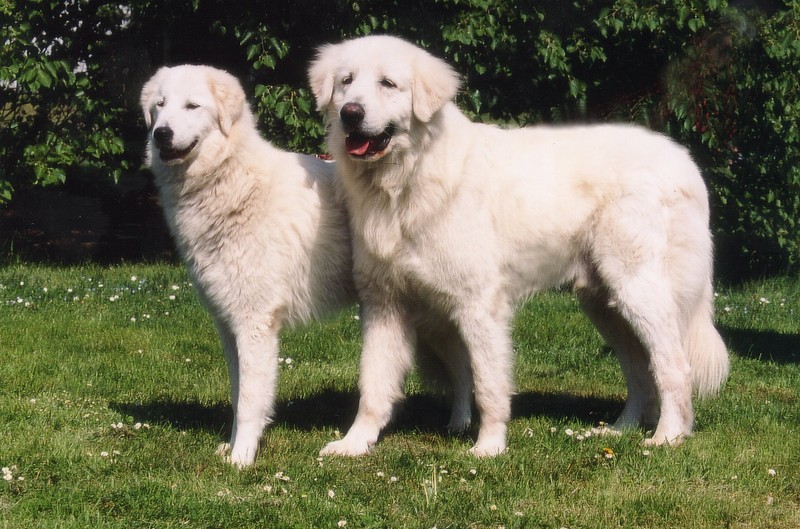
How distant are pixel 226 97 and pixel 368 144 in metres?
0.69

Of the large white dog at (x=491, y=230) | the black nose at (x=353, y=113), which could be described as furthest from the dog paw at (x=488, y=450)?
the black nose at (x=353, y=113)

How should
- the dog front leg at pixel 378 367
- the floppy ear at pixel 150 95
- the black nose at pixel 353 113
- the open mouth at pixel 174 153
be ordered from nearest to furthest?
the black nose at pixel 353 113 → the open mouth at pixel 174 153 → the floppy ear at pixel 150 95 → the dog front leg at pixel 378 367

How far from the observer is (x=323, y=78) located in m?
3.97

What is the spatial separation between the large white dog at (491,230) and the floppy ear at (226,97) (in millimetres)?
348

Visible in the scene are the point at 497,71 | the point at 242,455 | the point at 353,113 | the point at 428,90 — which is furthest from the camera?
the point at 497,71

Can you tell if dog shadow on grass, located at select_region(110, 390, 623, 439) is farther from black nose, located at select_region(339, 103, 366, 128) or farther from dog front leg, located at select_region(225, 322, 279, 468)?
black nose, located at select_region(339, 103, 366, 128)

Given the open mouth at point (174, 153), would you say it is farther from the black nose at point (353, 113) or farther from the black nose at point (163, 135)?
the black nose at point (353, 113)

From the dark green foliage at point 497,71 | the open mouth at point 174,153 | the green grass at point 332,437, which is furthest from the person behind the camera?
the dark green foliage at point 497,71

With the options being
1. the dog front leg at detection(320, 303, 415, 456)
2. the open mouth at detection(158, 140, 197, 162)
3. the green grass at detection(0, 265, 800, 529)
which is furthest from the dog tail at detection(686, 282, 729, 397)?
the open mouth at detection(158, 140, 197, 162)

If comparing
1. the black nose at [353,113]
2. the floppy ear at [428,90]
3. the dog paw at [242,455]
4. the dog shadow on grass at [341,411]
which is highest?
the floppy ear at [428,90]

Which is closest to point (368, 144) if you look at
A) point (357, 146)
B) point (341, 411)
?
point (357, 146)

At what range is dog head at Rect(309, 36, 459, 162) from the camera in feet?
12.3

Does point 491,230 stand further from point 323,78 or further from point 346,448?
point 346,448

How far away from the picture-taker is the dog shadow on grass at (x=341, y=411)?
4.59 m
